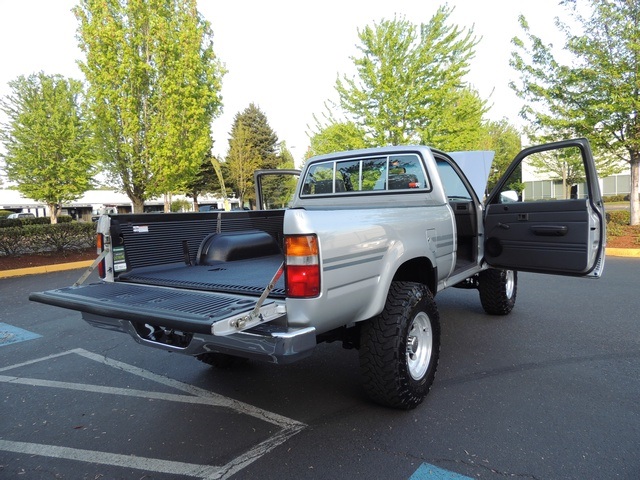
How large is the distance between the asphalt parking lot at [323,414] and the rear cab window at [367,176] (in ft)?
5.81

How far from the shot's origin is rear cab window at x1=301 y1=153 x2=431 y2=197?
159 inches

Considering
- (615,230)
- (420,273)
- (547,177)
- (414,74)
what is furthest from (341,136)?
(547,177)

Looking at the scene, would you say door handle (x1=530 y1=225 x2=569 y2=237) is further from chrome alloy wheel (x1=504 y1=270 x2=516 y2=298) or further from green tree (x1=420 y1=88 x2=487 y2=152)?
green tree (x1=420 y1=88 x2=487 y2=152)

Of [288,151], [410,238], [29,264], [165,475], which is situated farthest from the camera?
[288,151]

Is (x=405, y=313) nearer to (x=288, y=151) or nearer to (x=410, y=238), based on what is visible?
(x=410, y=238)

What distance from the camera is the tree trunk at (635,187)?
12.2 metres

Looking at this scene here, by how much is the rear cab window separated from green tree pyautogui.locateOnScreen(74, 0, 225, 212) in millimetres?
9775

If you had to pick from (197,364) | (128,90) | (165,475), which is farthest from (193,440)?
(128,90)

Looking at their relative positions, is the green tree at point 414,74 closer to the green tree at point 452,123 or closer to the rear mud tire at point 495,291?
the green tree at point 452,123

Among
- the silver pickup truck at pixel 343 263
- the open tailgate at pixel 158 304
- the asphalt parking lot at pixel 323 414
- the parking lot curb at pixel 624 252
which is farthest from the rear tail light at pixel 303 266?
the parking lot curb at pixel 624 252

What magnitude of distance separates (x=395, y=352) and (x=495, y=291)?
305cm

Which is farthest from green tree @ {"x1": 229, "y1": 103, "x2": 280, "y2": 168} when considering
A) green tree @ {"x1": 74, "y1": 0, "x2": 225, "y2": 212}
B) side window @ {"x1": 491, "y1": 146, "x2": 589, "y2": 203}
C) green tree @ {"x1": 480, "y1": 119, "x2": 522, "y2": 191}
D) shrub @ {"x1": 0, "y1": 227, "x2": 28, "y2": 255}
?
shrub @ {"x1": 0, "y1": 227, "x2": 28, "y2": 255}

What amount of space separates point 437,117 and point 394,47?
9.28 feet

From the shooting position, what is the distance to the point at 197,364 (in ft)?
13.4
